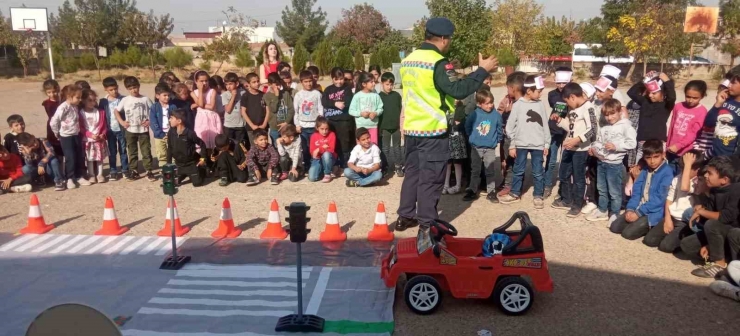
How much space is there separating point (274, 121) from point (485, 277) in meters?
6.20

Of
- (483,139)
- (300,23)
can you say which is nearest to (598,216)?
(483,139)

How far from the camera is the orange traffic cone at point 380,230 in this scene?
651 centimetres

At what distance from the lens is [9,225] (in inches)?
284

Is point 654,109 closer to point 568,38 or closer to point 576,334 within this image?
point 576,334

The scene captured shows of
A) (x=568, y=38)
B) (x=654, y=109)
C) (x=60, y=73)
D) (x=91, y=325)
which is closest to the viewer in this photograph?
(x=91, y=325)

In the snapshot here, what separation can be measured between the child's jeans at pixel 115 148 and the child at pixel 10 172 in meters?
1.25

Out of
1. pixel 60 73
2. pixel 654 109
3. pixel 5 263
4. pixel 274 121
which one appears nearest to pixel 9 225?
pixel 5 263

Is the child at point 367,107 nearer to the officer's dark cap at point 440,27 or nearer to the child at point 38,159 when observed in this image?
the officer's dark cap at point 440,27

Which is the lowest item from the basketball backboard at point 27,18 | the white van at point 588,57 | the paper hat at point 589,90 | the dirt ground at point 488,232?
the dirt ground at point 488,232

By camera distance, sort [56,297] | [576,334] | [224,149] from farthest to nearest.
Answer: [224,149]
[56,297]
[576,334]

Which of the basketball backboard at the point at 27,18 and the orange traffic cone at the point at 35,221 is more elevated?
the basketball backboard at the point at 27,18

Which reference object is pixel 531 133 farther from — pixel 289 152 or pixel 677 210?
pixel 289 152

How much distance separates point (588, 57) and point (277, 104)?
147 ft

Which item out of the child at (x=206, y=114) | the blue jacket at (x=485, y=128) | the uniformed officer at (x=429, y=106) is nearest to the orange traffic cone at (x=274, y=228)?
the uniformed officer at (x=429, y=106)
